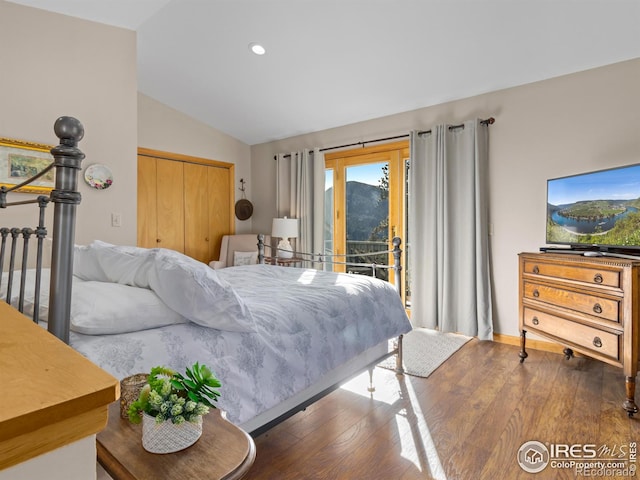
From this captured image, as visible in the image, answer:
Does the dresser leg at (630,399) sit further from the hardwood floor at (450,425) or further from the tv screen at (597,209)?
the tv screen at (597,209)

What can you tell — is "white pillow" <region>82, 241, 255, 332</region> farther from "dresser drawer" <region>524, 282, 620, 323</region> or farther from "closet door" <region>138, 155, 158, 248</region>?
"closet door" <region>138, 155, 158, 248</region>

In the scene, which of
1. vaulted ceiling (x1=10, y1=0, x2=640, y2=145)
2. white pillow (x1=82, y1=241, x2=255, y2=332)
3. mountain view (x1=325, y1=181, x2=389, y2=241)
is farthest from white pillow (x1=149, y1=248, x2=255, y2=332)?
mountain view (x1=325, y1=181, x2=389, y2=241)

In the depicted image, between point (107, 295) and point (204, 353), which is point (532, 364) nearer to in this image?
point (204, 353)

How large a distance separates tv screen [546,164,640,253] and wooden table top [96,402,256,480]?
2855 millimetres

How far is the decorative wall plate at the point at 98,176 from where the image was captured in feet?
9.39

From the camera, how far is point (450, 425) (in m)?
2.07

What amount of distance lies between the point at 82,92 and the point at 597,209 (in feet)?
13.1

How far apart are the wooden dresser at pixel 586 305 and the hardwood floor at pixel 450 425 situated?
29 centimetres

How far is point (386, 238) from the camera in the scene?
4.47m

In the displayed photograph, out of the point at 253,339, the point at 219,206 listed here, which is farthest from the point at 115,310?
the point at 219,206

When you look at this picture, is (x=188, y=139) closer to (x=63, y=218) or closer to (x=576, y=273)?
(x=63, y=218)

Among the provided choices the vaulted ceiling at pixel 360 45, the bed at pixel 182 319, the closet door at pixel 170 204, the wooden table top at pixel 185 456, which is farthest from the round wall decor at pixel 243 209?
the wooden table top at pixel 185 456

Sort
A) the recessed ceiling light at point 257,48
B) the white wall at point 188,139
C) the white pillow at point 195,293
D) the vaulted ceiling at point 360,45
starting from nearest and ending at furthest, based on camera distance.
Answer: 1. the white pillow at point 195,293
2. the vaulted ceiling at point 360,45
3. the recessed ceiling light at point 257,48
4. the white wall at point 188,139

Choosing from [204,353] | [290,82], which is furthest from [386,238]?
[204,353]
